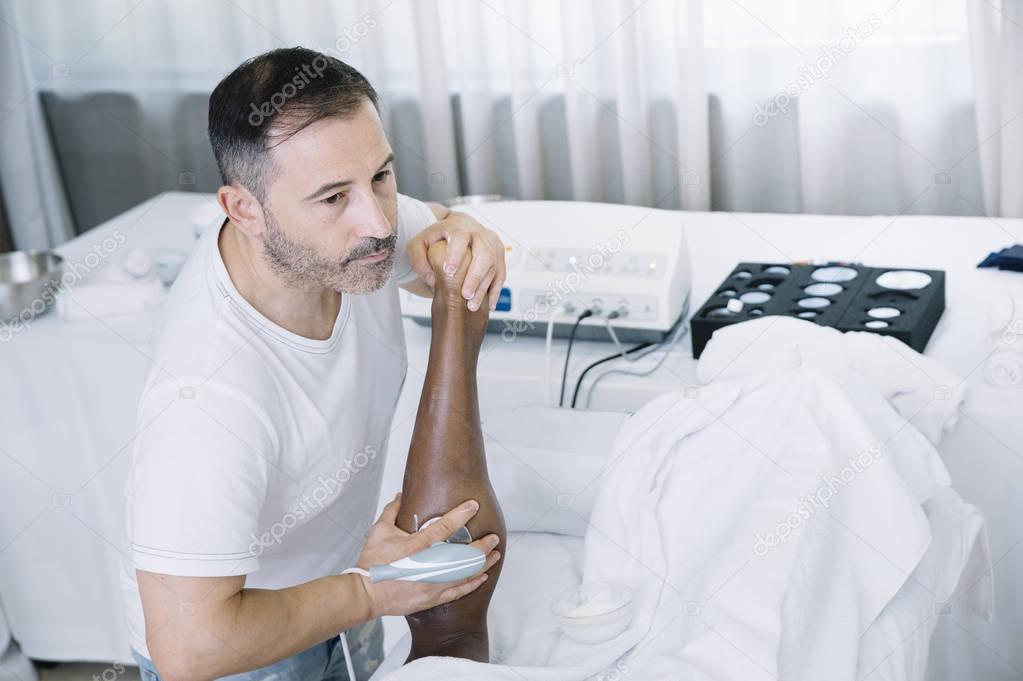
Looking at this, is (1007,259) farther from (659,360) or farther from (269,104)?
(269,104)

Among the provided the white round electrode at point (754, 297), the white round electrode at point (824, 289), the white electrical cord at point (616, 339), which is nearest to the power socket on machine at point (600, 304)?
the white electrical cord at point (616, 339)

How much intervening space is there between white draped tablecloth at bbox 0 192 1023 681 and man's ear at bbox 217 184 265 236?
0.59 m

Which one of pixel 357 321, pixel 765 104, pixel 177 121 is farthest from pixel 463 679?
pixel 177 121

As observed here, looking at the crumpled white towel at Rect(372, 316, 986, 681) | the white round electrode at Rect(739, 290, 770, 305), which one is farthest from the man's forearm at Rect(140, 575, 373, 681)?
the white round electrode at Rect(739, 290, 770, 305)

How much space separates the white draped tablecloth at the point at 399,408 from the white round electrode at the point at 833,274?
138mm

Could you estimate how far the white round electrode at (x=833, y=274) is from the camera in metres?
1.81

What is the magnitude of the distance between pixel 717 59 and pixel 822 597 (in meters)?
1.80

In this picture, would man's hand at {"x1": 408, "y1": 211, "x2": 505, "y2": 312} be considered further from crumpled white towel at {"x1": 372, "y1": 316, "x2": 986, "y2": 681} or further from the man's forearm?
the man's forearm

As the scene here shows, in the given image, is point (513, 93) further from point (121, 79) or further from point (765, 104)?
point (121, 79)

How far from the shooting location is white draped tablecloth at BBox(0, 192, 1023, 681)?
1548 millimetres

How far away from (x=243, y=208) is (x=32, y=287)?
948 mm

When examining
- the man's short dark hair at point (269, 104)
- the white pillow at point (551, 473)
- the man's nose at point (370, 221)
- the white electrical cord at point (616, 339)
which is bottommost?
the white pillow at point (551, 473)

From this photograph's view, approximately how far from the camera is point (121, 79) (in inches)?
132

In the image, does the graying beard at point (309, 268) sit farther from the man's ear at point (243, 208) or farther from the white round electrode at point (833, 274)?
the white round electrode at point (833, 274)
